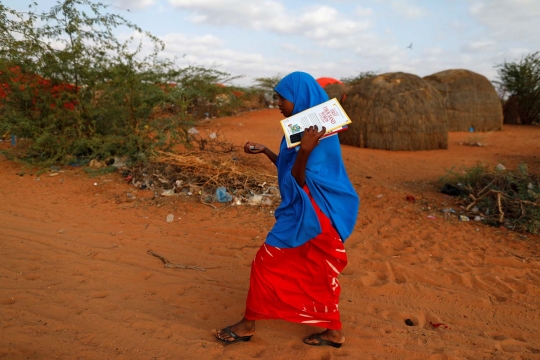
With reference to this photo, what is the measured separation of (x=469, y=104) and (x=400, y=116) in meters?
5.05

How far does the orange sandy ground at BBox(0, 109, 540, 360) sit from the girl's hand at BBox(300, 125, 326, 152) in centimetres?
124

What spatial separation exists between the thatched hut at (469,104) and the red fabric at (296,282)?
12.2m

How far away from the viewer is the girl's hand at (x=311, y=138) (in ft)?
6.84

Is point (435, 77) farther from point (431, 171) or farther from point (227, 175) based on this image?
point (227, 175)

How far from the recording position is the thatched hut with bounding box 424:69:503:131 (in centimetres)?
1306

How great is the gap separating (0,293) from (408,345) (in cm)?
277

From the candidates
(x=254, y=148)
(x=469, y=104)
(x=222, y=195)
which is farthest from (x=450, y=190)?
(x=469, y=104)

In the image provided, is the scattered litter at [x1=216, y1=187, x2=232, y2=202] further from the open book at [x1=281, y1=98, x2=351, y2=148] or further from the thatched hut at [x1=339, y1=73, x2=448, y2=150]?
the thatched hut at [x1=339, y1=73, x2=448, y2=150]

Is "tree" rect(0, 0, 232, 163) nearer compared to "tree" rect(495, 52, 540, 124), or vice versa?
"tree" rect(0, 0, 232, 163)

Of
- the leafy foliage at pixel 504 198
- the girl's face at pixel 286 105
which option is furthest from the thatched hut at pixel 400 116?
the girl's face at pixel 286 105

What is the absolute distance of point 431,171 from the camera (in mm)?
7398

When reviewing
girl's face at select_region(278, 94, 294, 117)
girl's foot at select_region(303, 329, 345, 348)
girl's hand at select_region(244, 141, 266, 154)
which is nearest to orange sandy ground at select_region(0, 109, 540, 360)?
girl's foot at select_region(303, 329, 345, 348)

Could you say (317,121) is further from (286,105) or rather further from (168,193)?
(168,193)

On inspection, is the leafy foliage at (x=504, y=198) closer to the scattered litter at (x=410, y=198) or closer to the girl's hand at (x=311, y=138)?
the scattered litter at (x=410, y=198)
